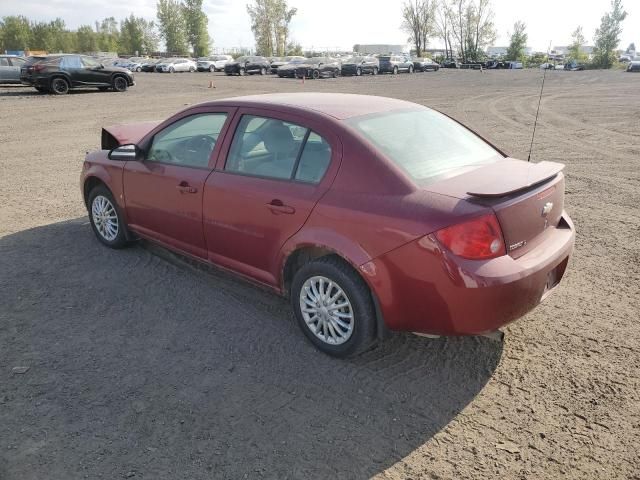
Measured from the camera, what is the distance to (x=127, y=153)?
15.7ft

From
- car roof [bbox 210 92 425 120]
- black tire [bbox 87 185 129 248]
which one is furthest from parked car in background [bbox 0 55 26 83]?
car roof [bbox 210 92 425 120]

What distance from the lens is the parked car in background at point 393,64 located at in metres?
45.7

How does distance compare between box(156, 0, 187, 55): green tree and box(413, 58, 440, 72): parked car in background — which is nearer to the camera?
box(413, 58, 440, 72): parked car in background

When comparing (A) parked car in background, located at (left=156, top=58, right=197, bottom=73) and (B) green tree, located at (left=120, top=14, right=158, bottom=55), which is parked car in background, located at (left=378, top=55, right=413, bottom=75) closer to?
(A) parked car in background, located at (left=156, top=58, right=197, bottom=73)

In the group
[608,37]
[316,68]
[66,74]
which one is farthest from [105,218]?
[608,37]

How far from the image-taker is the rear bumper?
9.19ft

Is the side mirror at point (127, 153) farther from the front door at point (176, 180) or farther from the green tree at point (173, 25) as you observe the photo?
the green tree at point (173, 25)

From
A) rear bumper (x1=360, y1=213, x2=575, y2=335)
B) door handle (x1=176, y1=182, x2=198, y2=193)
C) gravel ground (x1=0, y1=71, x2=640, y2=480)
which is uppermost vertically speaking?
door handle (x1=176, y1=182, x2=198, y2=193)

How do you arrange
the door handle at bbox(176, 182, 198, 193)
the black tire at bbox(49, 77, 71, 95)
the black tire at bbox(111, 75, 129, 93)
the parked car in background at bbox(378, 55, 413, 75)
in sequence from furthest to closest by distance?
1. the parked car in background at bbox(378, 55, 413, 75)
2. the black tire at bbox(111, 75, 129, 93)
3. the black tire at bbox(49, 77, 71, 95)
4. the door handle at bbox(176, 182, 198, 193)

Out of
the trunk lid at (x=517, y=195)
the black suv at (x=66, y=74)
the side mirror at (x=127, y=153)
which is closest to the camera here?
the trunk lid at (x=517, y=195)

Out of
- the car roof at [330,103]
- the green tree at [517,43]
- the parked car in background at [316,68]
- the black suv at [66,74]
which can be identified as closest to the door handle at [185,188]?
the car roof at [330,103]

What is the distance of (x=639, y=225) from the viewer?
18.9 ft

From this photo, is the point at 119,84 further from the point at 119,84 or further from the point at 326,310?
the point at 326,310

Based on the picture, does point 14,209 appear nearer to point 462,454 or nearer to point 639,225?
point 462,454
